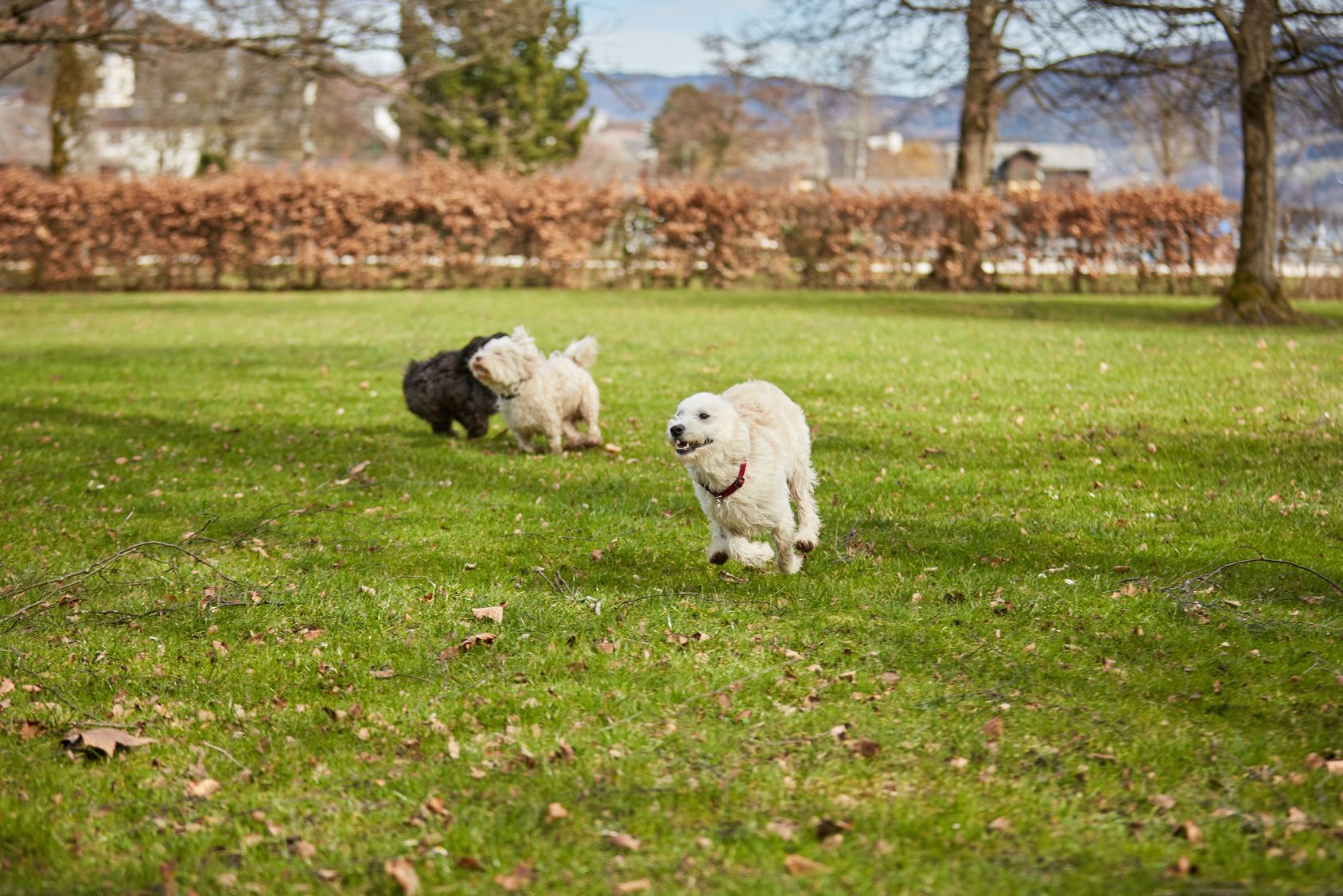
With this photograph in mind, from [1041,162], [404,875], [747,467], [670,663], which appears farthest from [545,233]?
[1041,162]

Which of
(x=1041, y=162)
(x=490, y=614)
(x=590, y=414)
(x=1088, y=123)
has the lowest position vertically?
(x=490, y=614)

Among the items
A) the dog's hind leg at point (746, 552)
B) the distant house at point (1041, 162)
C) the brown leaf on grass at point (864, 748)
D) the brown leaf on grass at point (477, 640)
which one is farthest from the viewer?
the distant house at point (1041, 162)

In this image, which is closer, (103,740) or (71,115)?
(103,740)

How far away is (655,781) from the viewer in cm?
372

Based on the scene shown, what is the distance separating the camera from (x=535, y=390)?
8703 mm

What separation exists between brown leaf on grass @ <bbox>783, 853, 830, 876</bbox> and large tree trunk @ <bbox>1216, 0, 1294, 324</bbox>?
17385 millimetres

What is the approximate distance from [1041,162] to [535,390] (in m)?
79.8

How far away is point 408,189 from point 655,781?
25.2 m

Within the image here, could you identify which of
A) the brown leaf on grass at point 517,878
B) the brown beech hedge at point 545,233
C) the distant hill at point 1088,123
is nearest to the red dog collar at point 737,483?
the brown leaf on grass at point 517,878

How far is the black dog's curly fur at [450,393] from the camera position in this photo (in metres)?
9.34

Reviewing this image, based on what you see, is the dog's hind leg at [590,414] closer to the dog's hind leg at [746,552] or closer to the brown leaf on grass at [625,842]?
the dog's hind leg at [746,552]

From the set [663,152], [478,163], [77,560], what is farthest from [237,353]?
[663,152]

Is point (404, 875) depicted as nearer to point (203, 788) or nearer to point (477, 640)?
point (203, 788)

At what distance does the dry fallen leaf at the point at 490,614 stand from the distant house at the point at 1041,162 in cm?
5672
